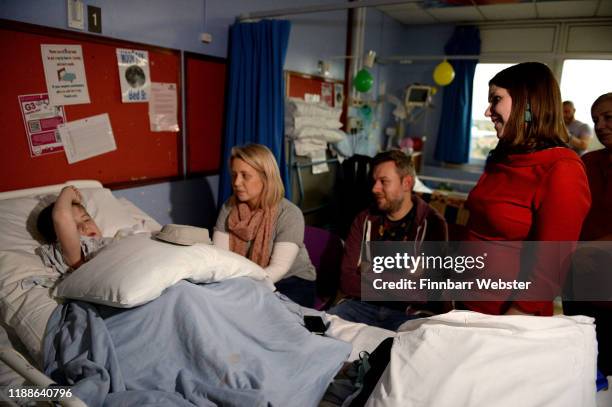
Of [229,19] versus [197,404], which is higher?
[229,19]

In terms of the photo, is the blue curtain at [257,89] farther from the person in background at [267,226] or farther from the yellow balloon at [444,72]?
the yellow balloon at [444,72]

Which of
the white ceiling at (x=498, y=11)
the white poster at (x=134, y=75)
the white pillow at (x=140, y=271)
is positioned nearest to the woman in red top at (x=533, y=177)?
the white pillow at (x=140, y=271)

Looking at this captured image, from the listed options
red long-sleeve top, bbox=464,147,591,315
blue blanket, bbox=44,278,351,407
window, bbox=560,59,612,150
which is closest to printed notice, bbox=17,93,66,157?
blue blanket, bbox=44,278,351,407

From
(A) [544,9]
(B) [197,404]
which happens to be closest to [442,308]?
(B) [197,404]

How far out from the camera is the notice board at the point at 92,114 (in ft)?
5.64

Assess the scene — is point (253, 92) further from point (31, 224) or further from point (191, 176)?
point (31, 224)

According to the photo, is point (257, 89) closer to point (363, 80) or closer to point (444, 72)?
point (363, 80)

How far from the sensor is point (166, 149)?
2469 millimetres

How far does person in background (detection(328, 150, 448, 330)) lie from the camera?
1748mm

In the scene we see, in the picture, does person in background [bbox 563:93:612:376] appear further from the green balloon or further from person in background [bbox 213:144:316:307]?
the green balloon

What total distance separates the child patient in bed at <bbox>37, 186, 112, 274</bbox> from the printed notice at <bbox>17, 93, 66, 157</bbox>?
0.37 metres

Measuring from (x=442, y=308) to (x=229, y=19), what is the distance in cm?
224

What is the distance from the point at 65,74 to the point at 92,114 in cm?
22

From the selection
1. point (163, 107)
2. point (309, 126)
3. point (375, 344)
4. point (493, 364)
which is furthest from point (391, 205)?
point (309, 126)
